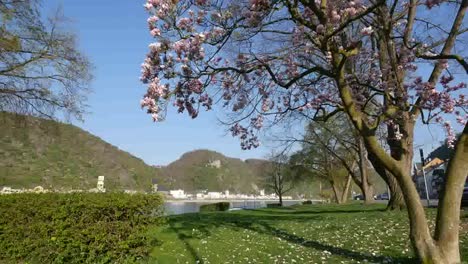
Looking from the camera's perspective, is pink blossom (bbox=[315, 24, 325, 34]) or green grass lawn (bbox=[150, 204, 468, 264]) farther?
green grass lawn (bbox=[150, 204, 468, 264])

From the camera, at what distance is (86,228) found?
8961 mm

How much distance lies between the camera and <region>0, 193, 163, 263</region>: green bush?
8.91 m

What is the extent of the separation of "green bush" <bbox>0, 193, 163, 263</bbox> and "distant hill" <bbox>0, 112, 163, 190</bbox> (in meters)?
0.84

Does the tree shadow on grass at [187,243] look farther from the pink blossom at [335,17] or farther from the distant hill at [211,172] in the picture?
the distant hill at [211,172]

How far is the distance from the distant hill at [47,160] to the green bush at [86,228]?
32.9 inches

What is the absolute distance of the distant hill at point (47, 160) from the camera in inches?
454

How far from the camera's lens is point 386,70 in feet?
31.2

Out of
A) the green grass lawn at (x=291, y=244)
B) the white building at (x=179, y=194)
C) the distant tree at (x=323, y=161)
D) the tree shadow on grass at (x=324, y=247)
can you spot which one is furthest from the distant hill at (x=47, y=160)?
the white building at (x=179, y=194)

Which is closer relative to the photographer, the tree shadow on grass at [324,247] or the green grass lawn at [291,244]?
the tree shadow on grass at [324,247]

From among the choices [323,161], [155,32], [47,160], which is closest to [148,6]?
[155,32]

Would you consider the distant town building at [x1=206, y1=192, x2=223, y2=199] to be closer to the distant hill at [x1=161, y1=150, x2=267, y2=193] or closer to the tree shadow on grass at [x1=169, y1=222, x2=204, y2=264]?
the distant hill at [x1=161, y1=150, x2=267, y2=193]

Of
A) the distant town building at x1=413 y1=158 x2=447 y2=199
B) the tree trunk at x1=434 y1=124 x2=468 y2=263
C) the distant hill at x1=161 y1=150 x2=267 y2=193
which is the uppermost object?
the distant hill at x1=161 y1=150 x2=267 y2=193

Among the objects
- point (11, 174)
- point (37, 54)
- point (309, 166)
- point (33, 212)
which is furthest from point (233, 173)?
point (33, 212)

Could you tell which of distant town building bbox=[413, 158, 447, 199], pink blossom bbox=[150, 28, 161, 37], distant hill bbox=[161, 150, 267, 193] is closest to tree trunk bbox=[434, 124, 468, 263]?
pink blossom bbox=[150, 28, 161, 37]
